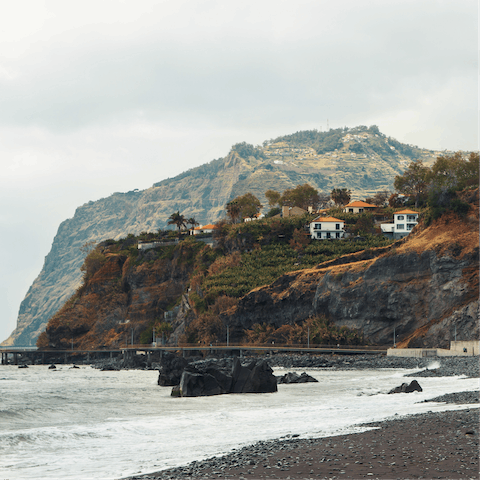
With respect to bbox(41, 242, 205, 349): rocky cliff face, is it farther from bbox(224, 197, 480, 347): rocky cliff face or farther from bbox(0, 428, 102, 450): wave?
bbox(0, 428, 102, 450): wave

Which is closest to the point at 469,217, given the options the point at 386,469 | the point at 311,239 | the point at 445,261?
the point at 445,261

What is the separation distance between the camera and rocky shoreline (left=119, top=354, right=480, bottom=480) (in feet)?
45.0

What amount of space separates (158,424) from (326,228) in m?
117

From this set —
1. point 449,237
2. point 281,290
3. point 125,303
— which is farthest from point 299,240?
point 125,303

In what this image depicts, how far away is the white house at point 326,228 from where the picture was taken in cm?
14012

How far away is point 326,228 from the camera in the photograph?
5531 inches

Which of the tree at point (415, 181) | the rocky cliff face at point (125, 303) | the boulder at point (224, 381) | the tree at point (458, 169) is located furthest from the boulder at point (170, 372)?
the tree at point (415, 181)

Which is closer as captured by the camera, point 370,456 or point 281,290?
point 370,456

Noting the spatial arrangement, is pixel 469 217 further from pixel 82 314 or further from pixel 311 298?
pixel 82 314

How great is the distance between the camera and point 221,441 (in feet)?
70.4

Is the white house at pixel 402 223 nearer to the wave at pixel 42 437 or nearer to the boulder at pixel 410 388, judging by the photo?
the boulder at pixel 410 388

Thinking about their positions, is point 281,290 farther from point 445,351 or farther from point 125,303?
point 125,303

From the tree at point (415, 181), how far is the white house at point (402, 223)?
1529 cm

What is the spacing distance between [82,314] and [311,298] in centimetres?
7234
